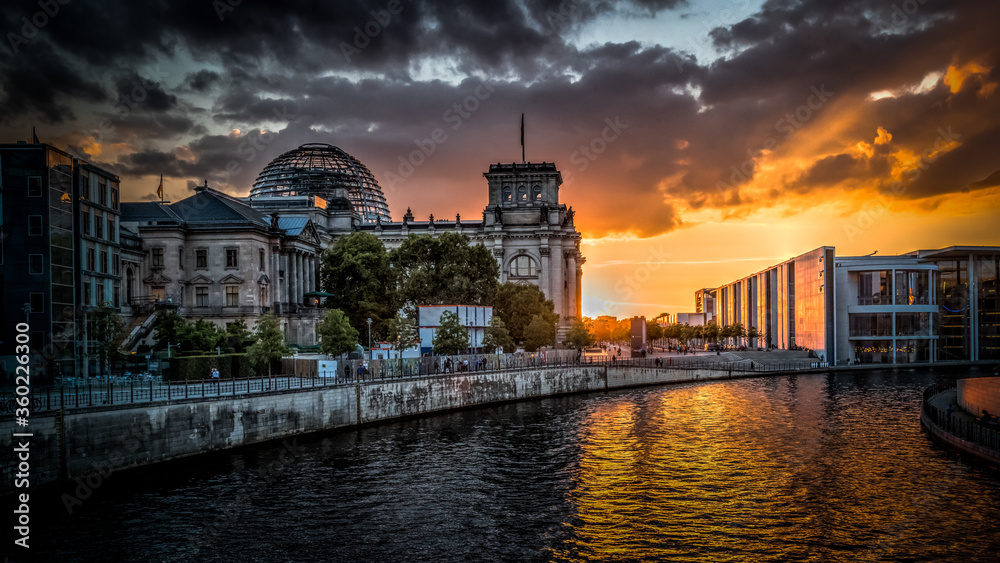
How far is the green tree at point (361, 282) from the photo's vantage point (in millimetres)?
90375

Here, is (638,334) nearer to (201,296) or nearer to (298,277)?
(298,277)

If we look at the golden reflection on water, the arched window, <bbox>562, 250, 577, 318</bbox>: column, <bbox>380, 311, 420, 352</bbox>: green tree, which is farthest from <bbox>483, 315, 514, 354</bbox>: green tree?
<bbox>562, 250, 577, 318</bbox>: column

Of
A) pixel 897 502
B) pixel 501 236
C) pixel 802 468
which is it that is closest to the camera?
pixel 897 502

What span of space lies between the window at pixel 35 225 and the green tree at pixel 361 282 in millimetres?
41341

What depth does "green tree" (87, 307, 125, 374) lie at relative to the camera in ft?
180

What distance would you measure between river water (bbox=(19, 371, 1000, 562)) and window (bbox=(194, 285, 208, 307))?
44.6m

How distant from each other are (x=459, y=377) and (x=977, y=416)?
38.9 metres

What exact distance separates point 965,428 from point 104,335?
58.0 meters

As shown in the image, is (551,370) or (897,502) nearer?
(897,502)

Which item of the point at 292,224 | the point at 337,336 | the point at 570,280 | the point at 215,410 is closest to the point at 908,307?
the point at 570,280

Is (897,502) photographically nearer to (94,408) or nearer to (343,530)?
(343,530)

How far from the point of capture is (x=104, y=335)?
55.2 meters

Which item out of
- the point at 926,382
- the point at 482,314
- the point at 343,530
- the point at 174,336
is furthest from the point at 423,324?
the point at 926,382

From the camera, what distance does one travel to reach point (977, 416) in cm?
4503
